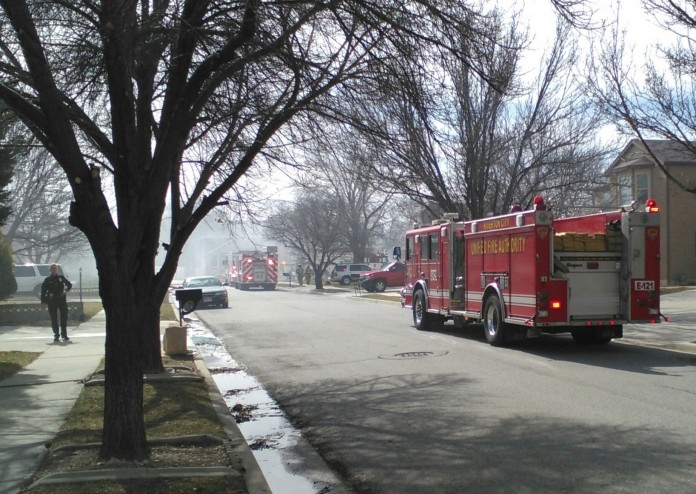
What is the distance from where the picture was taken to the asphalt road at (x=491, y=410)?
5.93 metres

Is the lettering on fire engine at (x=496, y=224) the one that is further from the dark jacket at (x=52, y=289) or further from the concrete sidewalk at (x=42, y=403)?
the dark jacket at (x=52, y=289)

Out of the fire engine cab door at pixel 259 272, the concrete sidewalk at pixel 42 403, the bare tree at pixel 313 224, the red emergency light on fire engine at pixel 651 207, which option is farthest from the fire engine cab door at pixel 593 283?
the fire engine cab door at pixel 259 272

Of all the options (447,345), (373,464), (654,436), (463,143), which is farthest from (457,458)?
(463,143)

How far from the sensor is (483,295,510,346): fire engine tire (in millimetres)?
14102

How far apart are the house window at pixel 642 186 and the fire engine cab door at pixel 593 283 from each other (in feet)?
76.8

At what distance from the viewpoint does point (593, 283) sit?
1308 cm

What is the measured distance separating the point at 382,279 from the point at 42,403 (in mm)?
34273

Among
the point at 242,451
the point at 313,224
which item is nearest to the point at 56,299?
the point at 242,451

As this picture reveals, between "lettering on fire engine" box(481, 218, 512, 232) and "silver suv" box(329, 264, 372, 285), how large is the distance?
122 ft

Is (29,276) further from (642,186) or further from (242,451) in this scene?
(242,451)

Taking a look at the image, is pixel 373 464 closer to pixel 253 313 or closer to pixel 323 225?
pixel 253 313

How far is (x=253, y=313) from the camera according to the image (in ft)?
88.1

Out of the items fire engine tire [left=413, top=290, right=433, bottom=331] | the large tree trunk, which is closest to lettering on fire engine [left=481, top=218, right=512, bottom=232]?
fire engine tire [left=413, top=290, right=433, bottom=331]

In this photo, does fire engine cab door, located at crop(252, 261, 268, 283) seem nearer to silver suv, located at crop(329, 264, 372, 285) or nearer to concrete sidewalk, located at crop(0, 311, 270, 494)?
silver suv, located at crop(329, 264, 372, 285)
